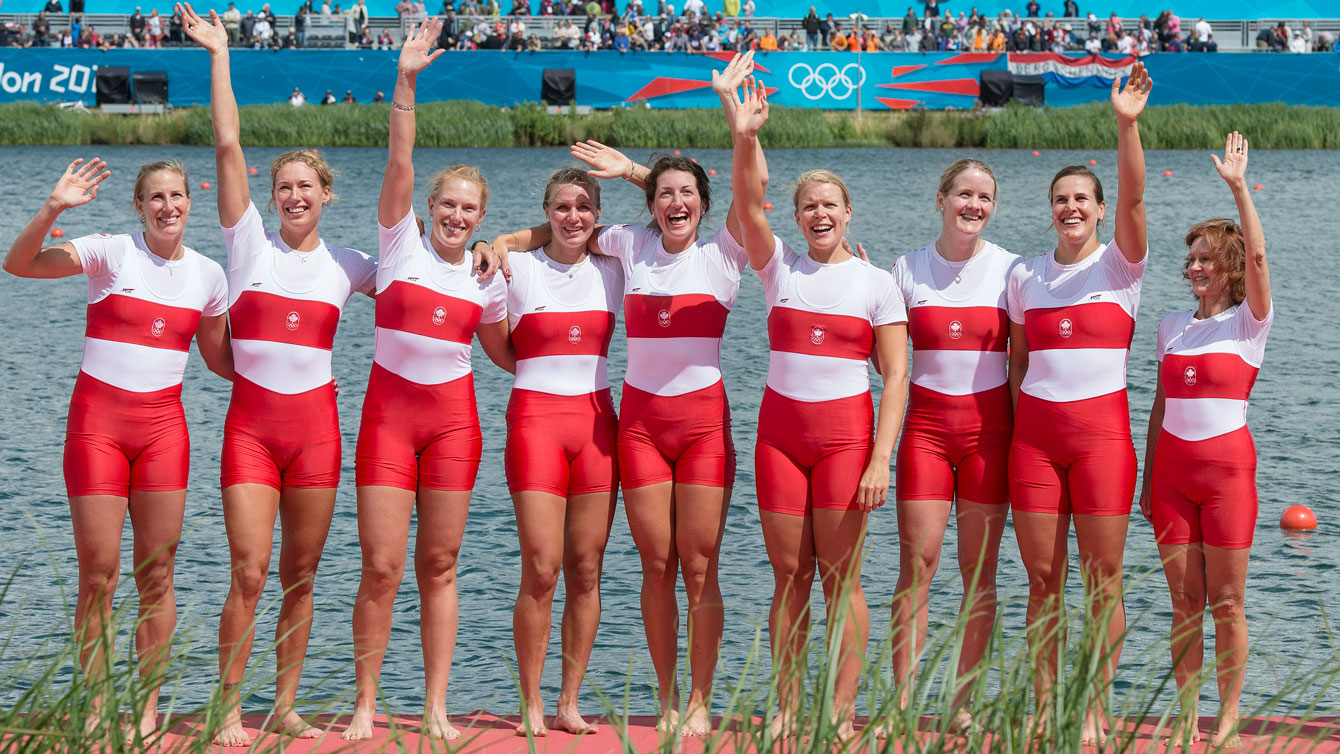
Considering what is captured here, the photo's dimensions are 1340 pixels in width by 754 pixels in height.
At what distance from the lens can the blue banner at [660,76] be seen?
→ 42.8 m

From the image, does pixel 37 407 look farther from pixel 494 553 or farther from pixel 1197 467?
pixel 1197 467

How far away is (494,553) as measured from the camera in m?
10.7

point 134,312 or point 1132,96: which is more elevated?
point 1132,96

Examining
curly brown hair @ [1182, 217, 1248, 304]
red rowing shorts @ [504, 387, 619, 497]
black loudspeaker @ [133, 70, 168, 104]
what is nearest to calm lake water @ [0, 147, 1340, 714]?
Answer: red rowing shorts @ [504, 387, 619, 497]

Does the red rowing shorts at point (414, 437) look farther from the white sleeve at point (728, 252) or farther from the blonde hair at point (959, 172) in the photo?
the blonde hair at point (959, 172)

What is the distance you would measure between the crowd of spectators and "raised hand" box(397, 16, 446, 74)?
129ft

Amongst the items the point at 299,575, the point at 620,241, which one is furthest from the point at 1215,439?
the point at 299,575

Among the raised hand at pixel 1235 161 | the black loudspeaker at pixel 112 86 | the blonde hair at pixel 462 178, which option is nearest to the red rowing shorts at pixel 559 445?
the blonde hair at pixel 462 178

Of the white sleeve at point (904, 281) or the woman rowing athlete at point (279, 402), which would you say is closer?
the woman rowing athlete at point (279, 402)

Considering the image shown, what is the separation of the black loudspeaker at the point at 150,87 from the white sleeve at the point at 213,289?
129 feet

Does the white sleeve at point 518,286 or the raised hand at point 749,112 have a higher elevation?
the raised hand at point 749,112

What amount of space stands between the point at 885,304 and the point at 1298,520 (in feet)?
23.6

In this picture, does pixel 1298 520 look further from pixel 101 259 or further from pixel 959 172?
pixel 101 259

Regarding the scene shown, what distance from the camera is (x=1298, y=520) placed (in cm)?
1132
